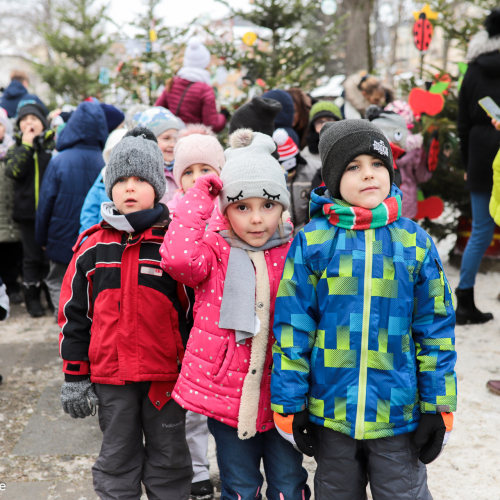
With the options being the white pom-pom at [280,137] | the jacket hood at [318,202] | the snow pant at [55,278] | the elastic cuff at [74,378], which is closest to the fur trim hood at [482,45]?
the white pom-pom at [280,137]

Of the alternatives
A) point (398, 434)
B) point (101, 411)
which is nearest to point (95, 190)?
point (101, 411)

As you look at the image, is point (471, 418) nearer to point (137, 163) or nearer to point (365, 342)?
point (365, 342)

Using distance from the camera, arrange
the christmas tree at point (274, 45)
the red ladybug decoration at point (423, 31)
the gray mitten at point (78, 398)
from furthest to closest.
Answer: the christmas tree at point (274, 45) → the red ladybug decoration at point (423, 31) → the gray mitten at point (78, 398)

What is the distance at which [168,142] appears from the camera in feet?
12.7

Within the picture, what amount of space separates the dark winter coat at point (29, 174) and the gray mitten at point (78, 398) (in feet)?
11.9

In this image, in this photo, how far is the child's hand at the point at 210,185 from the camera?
2.14 m

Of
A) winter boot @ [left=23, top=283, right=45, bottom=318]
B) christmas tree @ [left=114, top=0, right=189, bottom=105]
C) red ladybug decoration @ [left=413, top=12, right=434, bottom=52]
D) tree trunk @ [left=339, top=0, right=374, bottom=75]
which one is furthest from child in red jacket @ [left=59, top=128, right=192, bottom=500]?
tree trunk @ [left=339, top=0, right=374, bottom=75]

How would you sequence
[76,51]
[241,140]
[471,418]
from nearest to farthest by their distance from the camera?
[241,140] → [471,418] → [76,51]

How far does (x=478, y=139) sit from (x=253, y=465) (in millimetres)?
3486

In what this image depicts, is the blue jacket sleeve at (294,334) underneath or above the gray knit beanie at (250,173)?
underneath

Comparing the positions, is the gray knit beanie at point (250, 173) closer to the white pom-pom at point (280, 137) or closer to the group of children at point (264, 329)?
the group of children at point (264, 329)

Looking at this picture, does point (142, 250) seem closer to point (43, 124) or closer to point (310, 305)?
point (310, 305)

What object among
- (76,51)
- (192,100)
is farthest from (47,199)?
(76,51)

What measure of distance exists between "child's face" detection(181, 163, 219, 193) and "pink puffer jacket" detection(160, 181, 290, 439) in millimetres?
806
